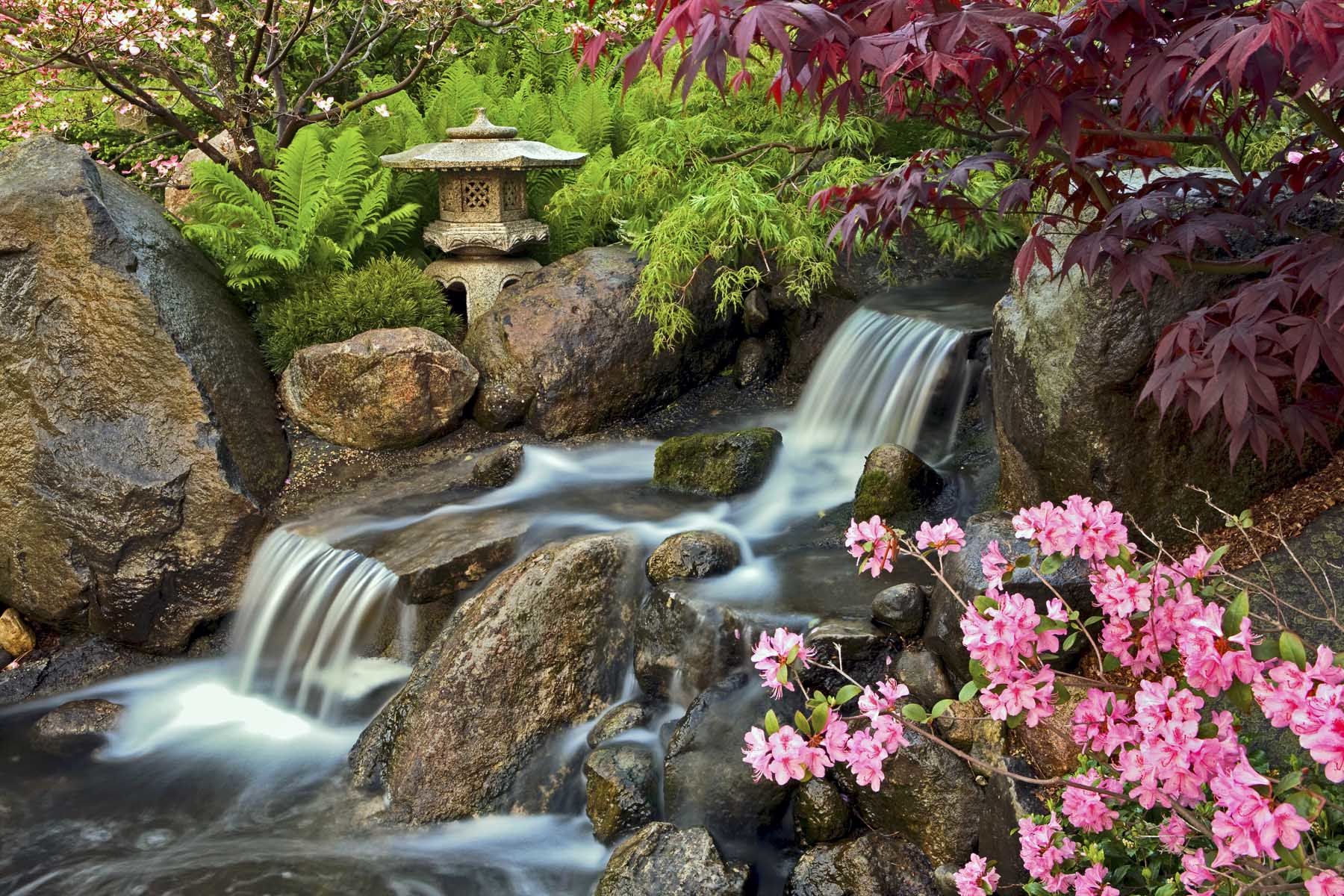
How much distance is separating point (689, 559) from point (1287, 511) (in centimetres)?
273

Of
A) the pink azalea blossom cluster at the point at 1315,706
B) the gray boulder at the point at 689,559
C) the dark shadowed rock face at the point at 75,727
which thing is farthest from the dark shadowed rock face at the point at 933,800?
the dark shadowed rock face at the point at 75,727

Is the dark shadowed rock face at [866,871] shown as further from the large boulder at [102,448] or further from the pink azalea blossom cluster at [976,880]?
the large boulder at [102,448]

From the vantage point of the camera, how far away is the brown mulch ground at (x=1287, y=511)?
4406 millimetres

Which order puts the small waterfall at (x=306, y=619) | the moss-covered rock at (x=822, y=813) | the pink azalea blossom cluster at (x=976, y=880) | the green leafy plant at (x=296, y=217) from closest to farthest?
the pink azalea blossom cluster at (x=976, y=880) → the moss-covered rock at (x=822, y=813) → the small waterfall at (x=306, y=619) → the green leafy plant at (x=296, y=217)

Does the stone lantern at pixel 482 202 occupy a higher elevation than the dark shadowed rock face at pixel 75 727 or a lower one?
higher

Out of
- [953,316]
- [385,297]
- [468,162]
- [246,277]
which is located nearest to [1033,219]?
[953,316]

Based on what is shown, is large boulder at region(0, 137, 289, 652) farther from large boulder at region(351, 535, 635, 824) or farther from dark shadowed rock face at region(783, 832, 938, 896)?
dark shadowed rock face at region(783, 832, 938, 896)

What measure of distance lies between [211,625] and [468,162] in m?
3.63

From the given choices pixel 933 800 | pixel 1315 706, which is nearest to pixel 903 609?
pixel 933 800

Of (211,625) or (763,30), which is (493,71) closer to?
(211,625)

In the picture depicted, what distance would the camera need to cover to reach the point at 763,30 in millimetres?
2561

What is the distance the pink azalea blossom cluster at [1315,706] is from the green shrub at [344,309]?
6.74m

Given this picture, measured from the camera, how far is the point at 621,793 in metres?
4.93

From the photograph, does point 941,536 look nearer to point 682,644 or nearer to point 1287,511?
point 1287,511
